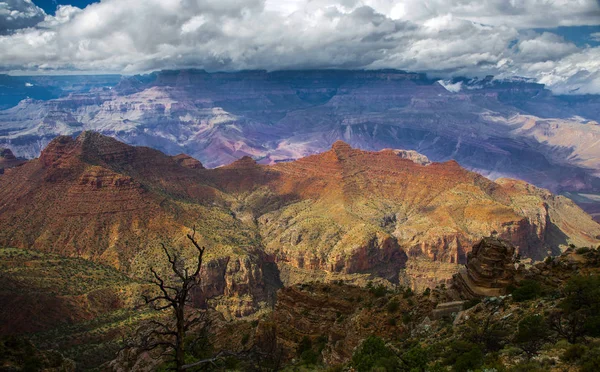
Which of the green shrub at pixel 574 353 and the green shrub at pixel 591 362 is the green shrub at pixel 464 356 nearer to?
the green shrub at pixel 574 353

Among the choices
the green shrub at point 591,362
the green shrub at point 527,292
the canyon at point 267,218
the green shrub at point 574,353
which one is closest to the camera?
the green shrub at point 591,362

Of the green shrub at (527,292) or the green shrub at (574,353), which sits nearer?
the green shrub at (574,353)

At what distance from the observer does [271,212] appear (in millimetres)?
162500

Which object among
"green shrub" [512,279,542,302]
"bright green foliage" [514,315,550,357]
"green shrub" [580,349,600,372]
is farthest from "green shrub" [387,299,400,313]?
"green shrub" [580,349,600,372]

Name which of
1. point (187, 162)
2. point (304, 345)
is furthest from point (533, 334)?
point (187, 162)

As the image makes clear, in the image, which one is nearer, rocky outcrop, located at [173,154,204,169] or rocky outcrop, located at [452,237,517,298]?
rocky outcrop, located at [452,237,517,298]

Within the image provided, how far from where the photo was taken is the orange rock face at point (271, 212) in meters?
113

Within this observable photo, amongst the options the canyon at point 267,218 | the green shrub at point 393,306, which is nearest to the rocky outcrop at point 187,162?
the canyon at point 267,218

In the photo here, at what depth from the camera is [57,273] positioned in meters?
91.0

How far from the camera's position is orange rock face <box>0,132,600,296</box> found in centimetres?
11325

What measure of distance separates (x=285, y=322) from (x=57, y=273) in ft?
207

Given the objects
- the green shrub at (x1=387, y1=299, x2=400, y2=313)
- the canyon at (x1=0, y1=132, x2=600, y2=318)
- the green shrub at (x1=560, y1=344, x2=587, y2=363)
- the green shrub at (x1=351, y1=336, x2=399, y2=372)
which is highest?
the green shrub at (x1=560, y1=344, x2=587, y2=363)

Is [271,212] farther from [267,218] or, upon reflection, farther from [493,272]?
[493,272]

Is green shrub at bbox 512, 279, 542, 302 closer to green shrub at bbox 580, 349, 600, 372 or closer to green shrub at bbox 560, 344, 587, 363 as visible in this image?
green shrub at bbox 560, 344, 587, 363
